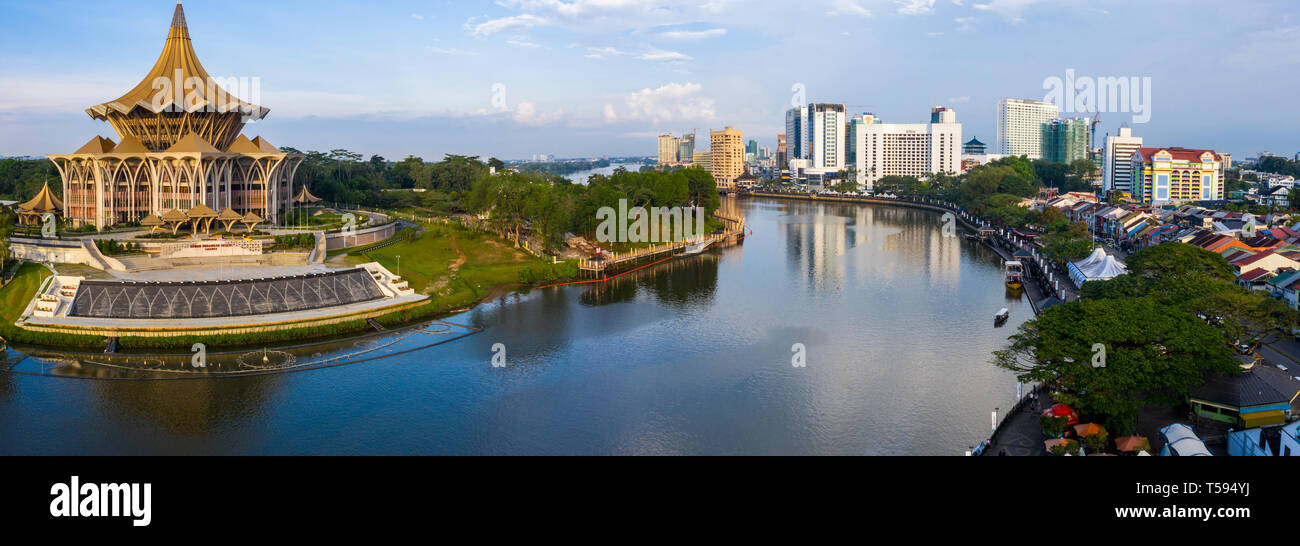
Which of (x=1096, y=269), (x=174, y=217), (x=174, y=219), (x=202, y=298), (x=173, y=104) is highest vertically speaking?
(x=173, y=104)

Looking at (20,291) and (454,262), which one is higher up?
(454,262)

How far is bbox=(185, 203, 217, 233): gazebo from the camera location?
48312 mm

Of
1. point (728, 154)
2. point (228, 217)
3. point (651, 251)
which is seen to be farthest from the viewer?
point (728, 154)

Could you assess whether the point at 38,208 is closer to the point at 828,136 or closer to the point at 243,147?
the point at 243,147

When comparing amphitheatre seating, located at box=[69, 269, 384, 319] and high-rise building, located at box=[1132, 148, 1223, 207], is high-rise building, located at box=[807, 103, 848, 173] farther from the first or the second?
amphitheatre seating, located at box=[69, 269, 384, 319]

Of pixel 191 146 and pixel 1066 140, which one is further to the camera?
pixel 1066 140

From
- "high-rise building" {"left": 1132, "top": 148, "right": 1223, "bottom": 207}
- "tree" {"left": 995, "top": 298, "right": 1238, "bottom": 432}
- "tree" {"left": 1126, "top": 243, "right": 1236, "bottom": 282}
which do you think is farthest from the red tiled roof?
"tree" {"left": 995, "top": 298, "right": 1238, "bottom": 432}

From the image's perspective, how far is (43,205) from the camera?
5381 cm

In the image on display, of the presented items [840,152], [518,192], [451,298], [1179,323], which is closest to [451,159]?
[518,192]

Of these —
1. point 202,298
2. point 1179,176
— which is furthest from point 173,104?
point 1179,176

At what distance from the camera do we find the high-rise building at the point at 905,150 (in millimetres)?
153875

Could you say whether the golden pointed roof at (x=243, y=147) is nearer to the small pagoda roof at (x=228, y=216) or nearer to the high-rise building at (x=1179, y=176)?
the small pagoda roof at (x=228, y=216)

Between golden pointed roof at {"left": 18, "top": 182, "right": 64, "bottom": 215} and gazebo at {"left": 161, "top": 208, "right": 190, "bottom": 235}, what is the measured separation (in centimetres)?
1121

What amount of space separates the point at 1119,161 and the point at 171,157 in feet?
355
